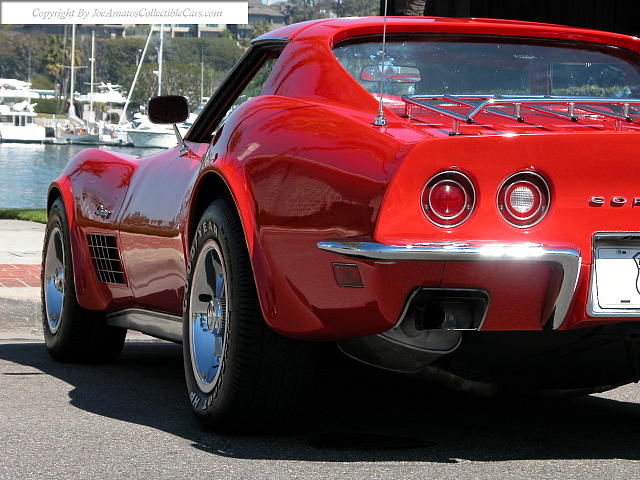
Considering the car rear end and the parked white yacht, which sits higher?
the car rear end

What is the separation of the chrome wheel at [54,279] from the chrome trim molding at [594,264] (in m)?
3.22

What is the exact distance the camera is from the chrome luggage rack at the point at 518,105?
156 inches

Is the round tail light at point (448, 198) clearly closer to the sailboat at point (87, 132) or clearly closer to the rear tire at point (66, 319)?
the rear tire at point (66, 319)

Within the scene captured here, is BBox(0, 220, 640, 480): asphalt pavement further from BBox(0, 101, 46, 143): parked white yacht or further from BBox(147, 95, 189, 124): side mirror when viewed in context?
BBox(0, 101, 46, 143): parked white yacht

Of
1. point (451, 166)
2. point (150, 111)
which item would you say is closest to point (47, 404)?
point (150, 111)

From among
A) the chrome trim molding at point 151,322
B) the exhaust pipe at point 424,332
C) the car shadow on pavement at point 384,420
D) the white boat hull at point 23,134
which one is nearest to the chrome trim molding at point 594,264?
the exhaust pipe at point 424,332

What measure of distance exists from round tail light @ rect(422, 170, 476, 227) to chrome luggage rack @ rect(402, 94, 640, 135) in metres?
0.22

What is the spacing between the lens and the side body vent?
5828mm

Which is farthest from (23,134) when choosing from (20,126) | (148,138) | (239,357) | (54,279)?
(239,357)

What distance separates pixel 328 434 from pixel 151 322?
138 cm

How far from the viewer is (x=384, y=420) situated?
471 centimetres

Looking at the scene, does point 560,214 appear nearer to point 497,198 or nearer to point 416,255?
point 497,198

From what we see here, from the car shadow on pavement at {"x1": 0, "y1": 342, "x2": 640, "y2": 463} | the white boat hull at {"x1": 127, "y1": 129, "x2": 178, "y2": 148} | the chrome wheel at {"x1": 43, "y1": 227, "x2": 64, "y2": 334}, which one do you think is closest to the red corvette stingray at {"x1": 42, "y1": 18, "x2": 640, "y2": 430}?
the car shadow on pavement at {"x1": 0, "y1": 342, "x2": 640, "y2": 463}

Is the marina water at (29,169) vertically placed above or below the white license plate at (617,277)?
below
